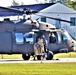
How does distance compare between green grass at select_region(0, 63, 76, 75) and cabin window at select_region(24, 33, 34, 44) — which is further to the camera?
cabin window at select_region(24, 33, 34, 44)

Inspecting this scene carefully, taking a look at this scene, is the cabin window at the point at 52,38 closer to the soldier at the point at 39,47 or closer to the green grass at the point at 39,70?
the soldier at the point at 39,47

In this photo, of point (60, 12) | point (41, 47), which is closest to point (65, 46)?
point (41, 47)

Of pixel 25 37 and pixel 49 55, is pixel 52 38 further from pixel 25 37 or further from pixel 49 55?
pixel 25 37

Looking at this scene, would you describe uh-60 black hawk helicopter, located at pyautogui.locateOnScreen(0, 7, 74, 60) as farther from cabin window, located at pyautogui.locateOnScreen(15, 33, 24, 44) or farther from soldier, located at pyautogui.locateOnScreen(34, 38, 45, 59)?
soldier, located at pyautogui.locateOnScreen(34, 38, 45, 59)

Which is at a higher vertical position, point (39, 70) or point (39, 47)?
point (39, 70)

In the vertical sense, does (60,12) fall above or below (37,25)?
below

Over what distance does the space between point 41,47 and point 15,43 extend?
1.67m

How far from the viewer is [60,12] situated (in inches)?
2840

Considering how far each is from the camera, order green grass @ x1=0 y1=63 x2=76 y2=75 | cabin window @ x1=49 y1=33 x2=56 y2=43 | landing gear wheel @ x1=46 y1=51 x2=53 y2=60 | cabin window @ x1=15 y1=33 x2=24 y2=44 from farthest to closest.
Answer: cabin window @ x1=49 y1=33 x2=56 y2=43, landing gear wheel @ x1=46 y1=51 x2=53 y2=60, cabin window @ x1=15 y1=33 x2=24 y2=44, green grass @ x1=0 y1=63 x2=76 y2=75

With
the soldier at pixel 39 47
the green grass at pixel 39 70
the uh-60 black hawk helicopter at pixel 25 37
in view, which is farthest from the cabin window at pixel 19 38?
the green grass at pixel 39 70

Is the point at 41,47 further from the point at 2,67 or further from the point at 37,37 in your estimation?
the point at 2,67

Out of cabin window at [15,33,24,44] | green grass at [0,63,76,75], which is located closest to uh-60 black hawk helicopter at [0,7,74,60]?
cabin window at [15,33,24,44]

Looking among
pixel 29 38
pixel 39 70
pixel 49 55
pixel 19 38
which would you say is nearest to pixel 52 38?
pixel 49 55

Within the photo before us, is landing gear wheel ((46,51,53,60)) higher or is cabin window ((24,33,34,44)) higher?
cabin window ((24,33,34,44))
